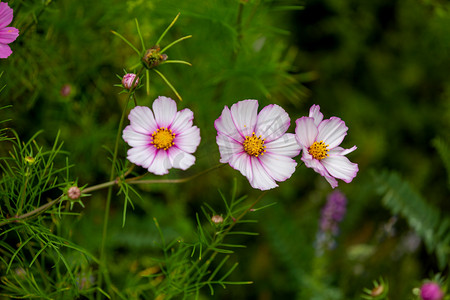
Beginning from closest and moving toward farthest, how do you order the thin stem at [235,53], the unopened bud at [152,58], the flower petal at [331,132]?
1. the unopened bud at [152,58]
2. the flower petal at [331,132]
3. the thin stem at [235,53]

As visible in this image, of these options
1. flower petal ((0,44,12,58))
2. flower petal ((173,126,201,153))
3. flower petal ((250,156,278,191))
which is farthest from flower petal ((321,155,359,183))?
flower petal ((0,44,12,58))

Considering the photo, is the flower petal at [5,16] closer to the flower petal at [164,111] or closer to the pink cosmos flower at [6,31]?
the pink cosmos flower at [6,31]

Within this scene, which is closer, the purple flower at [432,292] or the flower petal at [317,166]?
the flower petal at [317,166]

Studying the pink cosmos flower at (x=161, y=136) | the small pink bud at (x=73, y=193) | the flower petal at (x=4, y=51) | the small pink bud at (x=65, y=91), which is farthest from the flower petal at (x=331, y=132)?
the small pink bud at (x=65, y=91)

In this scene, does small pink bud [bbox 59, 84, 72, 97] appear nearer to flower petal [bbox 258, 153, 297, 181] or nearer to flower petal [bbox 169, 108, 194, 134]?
flower petal [bbox 169, 108, 194, 134]

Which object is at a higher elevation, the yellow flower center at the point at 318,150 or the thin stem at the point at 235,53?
the thin stem at the point at 235,53

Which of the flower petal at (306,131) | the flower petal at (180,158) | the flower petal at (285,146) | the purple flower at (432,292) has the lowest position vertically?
the purple flower at (432,292)

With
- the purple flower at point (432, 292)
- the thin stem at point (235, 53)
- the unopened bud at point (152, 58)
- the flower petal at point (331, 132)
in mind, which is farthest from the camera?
the thin stem at point (235, 53)

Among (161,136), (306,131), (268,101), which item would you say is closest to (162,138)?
(161,136)
